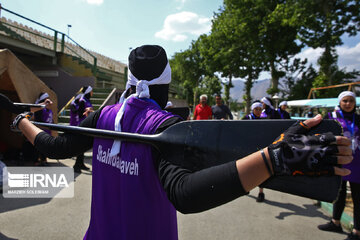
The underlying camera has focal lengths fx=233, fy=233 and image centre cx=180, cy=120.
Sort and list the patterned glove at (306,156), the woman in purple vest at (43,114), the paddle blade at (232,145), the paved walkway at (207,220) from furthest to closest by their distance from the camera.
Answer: the woman in purple vest at (43,114)
the paved walkway at (207,220)
the paddle blade at (232,145)
the patterned glove at (306,156)

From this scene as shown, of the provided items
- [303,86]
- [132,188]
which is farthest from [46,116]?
[303,86]

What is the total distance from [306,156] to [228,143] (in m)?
0.31

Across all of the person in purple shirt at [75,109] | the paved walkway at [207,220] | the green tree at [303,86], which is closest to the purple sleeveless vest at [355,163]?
the paved walkway at [207,220]

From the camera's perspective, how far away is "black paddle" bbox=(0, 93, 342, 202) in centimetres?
85

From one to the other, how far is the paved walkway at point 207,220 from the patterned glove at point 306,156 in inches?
113

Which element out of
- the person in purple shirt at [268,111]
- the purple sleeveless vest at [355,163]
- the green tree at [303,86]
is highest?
the green tree at [303,86]

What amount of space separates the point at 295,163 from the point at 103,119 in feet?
3.30

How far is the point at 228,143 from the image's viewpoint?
97 centimetres

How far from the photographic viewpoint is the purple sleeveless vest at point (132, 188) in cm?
110

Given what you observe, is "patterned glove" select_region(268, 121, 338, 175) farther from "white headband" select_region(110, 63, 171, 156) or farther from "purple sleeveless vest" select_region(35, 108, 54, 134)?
"purple sleeveless vest" select_region(35, 108, 54, 134)

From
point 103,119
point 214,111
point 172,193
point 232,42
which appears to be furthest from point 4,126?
point 232,42

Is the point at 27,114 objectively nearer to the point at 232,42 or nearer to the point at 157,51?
the point at 157,51

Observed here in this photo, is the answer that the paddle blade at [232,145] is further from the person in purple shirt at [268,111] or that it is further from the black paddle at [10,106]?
the person in purple shirt at [268,111]

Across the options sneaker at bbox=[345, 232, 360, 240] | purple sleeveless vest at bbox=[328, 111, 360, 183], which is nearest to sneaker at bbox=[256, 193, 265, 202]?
sneaker at bbox=[345, 232, 360, 240]
